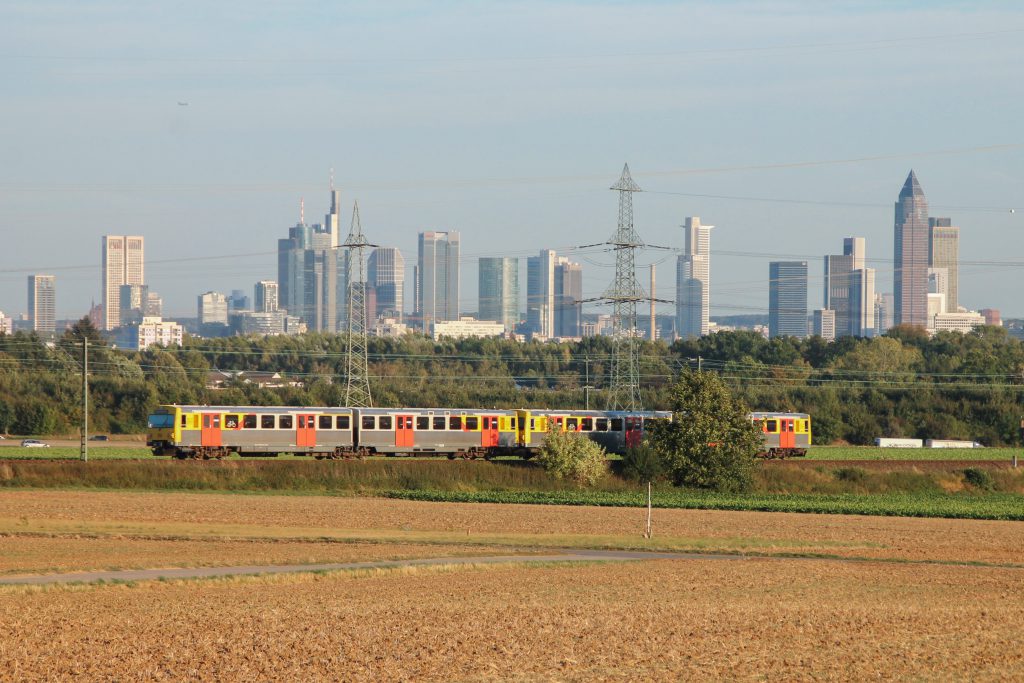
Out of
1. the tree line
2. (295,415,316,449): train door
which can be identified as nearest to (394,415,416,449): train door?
(295,415,316,449): train door

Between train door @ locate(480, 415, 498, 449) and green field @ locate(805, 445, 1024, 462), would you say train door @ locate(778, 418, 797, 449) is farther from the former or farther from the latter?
train door @ locate(480, 415, 498, 449)

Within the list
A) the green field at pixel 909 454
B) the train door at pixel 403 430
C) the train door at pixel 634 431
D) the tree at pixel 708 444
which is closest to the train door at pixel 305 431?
the train door at pixel 403 430

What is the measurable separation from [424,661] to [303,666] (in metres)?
1.98

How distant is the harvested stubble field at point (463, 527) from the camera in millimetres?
41281

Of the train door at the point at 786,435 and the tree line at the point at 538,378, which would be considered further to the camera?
the tree line at the point at 538,378

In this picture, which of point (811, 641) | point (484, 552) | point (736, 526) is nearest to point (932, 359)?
point (736, 526)

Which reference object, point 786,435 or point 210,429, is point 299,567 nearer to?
point 210,429

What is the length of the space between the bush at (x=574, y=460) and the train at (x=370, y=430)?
139cm

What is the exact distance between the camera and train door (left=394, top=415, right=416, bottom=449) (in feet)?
232

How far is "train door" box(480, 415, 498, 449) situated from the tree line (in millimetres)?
9524

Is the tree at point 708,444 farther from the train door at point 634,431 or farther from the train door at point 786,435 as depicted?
the train door at point 786,435

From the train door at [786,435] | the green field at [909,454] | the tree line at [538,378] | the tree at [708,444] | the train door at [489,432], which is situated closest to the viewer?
the tree at [708,444]

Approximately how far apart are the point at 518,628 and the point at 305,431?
44.8 m

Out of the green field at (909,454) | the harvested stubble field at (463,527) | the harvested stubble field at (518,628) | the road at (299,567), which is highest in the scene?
the harvested stubble field at (518,628)
